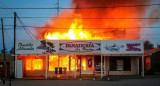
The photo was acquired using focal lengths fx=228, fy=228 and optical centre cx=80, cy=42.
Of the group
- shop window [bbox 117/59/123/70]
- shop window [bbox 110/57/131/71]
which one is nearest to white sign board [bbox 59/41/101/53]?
shop window [bbox 110/57/131/71]

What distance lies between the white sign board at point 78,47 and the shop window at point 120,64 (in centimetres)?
356

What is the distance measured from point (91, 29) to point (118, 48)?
32.9ft

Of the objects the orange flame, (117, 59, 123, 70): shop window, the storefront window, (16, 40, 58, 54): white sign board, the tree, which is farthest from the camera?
the tree

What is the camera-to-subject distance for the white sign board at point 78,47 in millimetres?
24156

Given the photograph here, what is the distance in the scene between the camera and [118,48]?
2428 cm

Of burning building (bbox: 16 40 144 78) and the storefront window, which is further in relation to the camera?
the storefront window

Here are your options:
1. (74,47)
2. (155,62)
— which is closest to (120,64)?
(155,62)

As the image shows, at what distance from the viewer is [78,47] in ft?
79.4

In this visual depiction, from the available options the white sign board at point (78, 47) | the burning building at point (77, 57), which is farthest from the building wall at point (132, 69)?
the white sign board at point (78, 47)

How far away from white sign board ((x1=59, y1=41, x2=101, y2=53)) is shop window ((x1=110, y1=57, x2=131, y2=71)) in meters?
3.56

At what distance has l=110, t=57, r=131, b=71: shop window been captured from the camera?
87.2ft

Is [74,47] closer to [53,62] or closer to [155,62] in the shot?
[53,62]

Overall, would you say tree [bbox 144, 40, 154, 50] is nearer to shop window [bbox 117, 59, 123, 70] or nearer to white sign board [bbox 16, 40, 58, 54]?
shop window [bbox 117, 59, 123, 70]

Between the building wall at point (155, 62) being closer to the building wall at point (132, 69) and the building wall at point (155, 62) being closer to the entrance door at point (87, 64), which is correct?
the building wall at point (132, 69)
